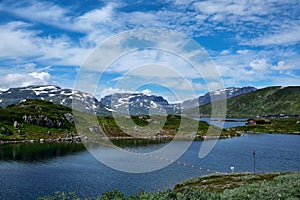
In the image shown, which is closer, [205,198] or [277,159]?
[205,198]

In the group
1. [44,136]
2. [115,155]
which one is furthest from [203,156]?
[44,136]

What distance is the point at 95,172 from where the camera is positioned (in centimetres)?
9144

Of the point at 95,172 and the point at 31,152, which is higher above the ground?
the point at 31,152

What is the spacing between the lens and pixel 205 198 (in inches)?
1265

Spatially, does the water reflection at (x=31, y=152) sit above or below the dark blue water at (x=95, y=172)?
above

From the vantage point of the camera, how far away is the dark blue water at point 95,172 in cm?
7256

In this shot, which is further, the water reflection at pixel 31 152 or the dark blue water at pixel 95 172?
the water reflection at pixel 31 152

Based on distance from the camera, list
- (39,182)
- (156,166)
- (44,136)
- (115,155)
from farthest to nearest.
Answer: (44,136)
(115,155)
(156,166)
(39,182)

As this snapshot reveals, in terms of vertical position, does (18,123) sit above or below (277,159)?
above

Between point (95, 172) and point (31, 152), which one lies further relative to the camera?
point (31, 152)

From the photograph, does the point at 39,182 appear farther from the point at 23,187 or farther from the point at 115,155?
the point at 115,155

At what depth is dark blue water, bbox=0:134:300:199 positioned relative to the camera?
238 feet

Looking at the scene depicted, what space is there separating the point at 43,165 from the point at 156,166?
38.3 m

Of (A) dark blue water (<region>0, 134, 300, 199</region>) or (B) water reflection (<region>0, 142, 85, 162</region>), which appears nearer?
(A) dark blue water (<region>0, 134, 300, 199</region>)
